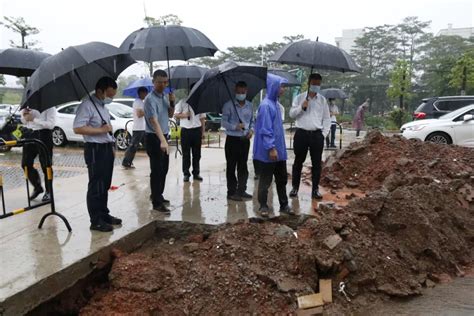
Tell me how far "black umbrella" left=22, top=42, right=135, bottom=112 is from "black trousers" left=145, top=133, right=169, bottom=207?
87 cm

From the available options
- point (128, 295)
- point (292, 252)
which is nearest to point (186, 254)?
point (128, 295)

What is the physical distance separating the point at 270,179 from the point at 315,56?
6.08 feet

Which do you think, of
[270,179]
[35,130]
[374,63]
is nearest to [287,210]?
[270,179]

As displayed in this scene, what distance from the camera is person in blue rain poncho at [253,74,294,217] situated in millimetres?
5070

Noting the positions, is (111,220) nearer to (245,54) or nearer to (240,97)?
(240,97)

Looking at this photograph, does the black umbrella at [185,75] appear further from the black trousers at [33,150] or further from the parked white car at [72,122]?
the parked white car at [72,122]

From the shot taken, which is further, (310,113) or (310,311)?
(310,113)

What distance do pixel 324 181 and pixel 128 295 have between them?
4687 millimetres

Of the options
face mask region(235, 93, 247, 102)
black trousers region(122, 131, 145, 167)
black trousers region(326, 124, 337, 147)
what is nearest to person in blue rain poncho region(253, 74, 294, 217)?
face mask region(235, 93, 247, 102)

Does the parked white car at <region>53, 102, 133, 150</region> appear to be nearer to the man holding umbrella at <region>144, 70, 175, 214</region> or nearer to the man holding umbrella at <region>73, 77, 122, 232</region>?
the man holding umbrella at <region>144, 70, 175, 214</region>

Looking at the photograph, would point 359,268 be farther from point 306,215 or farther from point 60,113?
point 60,113

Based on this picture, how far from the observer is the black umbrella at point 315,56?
5734 mm

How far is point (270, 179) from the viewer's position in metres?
5.31

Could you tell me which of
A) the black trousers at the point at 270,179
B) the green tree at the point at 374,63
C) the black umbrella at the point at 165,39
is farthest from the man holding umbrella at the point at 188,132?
the green tree at the point at 374,63
